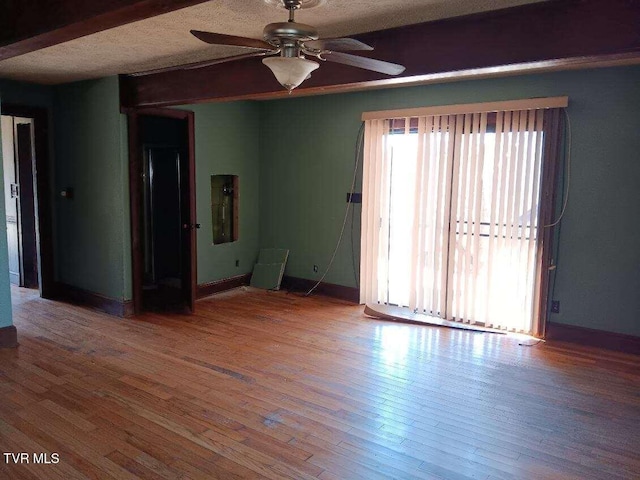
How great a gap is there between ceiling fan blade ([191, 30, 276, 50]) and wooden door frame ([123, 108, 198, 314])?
2795mm

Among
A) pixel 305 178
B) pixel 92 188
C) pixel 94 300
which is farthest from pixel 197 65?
pixel 94 300

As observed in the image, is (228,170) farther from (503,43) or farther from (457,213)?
(503,43)

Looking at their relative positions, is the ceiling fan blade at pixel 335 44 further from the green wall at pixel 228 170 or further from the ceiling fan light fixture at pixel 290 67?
the green wall at pixel 228 170

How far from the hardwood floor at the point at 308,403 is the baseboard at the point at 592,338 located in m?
0.14

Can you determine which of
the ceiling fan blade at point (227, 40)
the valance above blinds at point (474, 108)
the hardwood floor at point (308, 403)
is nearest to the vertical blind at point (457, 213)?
the valance above blinds at point (474, 108)

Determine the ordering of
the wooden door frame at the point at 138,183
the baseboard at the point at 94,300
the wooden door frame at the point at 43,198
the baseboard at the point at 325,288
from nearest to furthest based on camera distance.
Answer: the wooden door frame at the point at 138,183 → the baseboard at the point at 94,300 → the wooden door frame at the point at 43,198 → the baseboard at the point at 325,288

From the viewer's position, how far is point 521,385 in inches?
138

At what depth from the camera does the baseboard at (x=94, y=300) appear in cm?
503

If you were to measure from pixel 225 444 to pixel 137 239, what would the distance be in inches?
115

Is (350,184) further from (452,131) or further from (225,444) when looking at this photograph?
(225,444)

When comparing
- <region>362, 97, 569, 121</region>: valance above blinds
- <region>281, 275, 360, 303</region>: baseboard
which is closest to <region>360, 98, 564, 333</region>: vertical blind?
<region>362, 97, 569, 121</region>: valance above blinds

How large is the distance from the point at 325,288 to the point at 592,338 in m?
2.92

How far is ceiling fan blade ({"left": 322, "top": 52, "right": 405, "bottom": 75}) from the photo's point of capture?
8.03 feet

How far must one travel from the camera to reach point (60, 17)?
2.40 m
